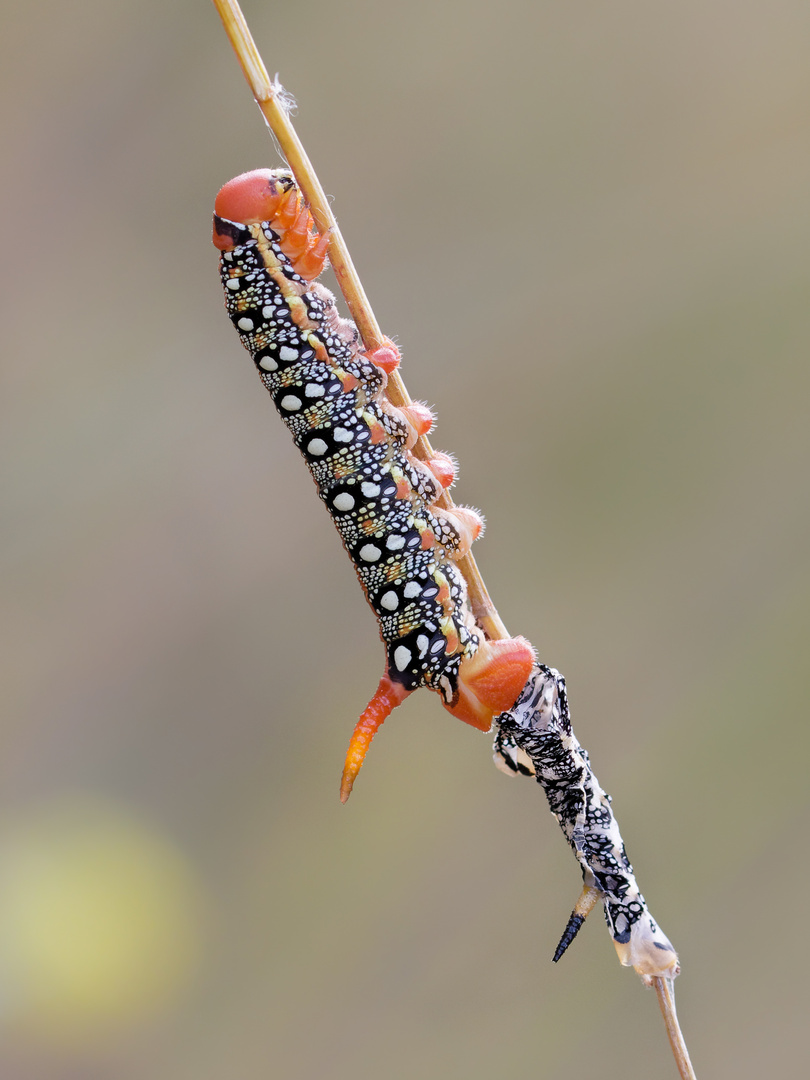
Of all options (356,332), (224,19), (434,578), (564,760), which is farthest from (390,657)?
(224,19)

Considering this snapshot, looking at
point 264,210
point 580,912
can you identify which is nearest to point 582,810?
point 580,912

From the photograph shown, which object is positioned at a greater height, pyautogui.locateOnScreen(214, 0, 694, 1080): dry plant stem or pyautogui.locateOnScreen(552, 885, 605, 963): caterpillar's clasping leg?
pyautogui.locateOnScreen(214, 0, 694, 1080): dry plant stem

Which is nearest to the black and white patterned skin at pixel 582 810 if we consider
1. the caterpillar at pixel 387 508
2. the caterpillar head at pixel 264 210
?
the caterpillar at pixel 387 508

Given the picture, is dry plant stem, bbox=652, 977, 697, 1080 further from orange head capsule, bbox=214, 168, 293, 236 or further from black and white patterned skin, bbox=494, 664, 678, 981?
orange head capsule, bbox=214, 168, 293, 236

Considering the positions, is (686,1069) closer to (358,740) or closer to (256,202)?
(358,740)

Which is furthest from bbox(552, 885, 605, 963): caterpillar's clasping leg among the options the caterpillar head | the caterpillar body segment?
the caterpillar head

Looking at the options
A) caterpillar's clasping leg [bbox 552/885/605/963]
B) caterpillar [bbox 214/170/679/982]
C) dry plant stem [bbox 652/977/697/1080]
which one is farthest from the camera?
caterpillar [bbox 214/170/679/982]

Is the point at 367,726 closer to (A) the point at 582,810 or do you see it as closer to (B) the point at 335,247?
(A) the point at 582,810
